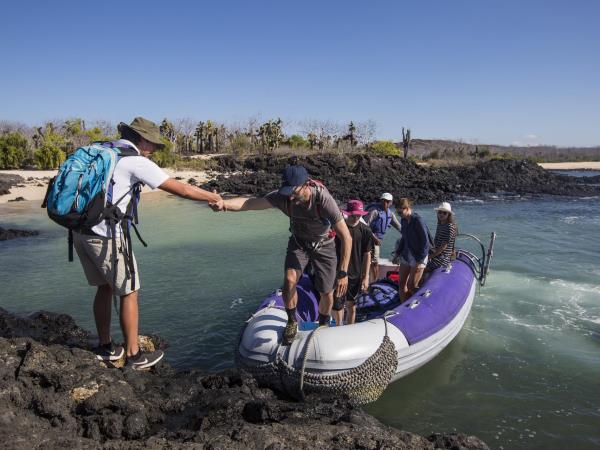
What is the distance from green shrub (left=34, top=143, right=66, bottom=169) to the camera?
3191 cm

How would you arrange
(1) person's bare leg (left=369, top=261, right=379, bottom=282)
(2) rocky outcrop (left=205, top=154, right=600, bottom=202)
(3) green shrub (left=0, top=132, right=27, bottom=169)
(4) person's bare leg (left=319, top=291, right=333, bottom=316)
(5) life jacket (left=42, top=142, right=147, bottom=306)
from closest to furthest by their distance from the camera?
1. (5) life jacket (left=42, top=142, right=147, bottom=306)
2. (4) person's bare leg (left=319, top=291, right=333, bottom=316)
3. (1) person's bare leg (left=369, top=261, right=379, bottom=282)
4. (2) rocky outcrop (left=205, top=154, right=600, bottom=202)
5. (3) green shrub (left=0, top=132, right=27, bottom=169)

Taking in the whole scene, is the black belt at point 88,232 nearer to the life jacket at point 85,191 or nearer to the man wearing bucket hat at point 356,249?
the life jacket at point 85,191

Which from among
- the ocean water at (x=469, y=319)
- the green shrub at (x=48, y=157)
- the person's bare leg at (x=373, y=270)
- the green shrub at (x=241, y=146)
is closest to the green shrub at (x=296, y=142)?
the green shrub at (x=241, y=146)

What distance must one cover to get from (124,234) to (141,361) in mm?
A: 1223

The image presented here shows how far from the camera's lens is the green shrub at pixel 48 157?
31.9 meters

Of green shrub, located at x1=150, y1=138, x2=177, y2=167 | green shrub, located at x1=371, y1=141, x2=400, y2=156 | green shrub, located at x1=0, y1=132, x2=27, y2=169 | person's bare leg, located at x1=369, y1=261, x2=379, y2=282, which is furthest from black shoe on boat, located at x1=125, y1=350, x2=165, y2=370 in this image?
green shrub, located at x1=371, y1=141, x2=400, y2=156

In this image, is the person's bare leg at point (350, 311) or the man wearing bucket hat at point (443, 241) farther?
the man wearing bucket hat at point (443, 241)

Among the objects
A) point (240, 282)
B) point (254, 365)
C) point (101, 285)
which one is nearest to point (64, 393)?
point (101, 285)

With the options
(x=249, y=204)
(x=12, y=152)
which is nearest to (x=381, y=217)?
(x=249, y=204)

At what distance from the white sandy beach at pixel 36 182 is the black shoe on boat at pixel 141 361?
20588 millimetres

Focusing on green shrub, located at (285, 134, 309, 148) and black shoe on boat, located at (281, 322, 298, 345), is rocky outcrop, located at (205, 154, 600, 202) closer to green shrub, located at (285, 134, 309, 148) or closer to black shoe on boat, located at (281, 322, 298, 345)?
green shrub, located at (285, 134, 309, 148)

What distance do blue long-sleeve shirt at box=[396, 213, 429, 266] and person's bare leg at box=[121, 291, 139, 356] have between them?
3580 millimetres

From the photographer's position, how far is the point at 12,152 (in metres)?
32.0

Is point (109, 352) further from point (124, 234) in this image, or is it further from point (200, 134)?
point (200, 134)
